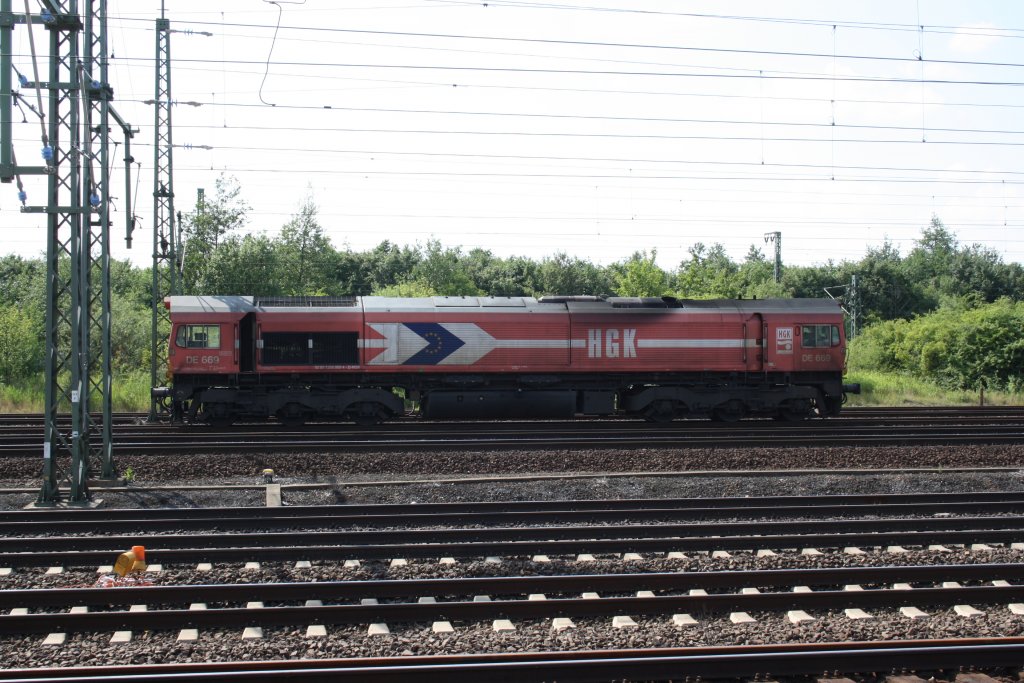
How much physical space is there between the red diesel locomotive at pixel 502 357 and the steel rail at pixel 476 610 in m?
14.6

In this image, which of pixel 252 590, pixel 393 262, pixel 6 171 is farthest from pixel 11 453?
pixel 393 262

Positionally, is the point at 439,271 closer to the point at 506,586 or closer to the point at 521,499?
the point at 521,499

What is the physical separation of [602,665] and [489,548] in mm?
3466

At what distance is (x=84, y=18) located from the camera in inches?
537

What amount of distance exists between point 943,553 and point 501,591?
16.6ft

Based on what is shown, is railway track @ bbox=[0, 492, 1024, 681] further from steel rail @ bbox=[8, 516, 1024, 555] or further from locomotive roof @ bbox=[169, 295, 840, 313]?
locomotive roof @ bbox=[169, 295, 840, 313]

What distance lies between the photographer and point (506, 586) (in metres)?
7.98

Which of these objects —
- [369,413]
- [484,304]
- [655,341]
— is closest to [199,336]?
[369,413]

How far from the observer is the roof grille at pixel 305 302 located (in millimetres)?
22188

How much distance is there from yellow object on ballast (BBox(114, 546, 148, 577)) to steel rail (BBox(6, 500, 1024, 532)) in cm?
207

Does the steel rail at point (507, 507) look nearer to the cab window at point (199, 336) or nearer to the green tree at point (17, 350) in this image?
the cab window at point (199, 336)

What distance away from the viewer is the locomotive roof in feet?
71.9

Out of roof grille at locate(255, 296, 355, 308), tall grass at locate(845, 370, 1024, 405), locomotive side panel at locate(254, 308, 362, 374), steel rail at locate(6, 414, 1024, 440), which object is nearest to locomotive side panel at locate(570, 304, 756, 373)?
steel rail at locate(6, 414, 1024, 440)

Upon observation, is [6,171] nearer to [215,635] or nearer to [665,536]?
[215,635]
